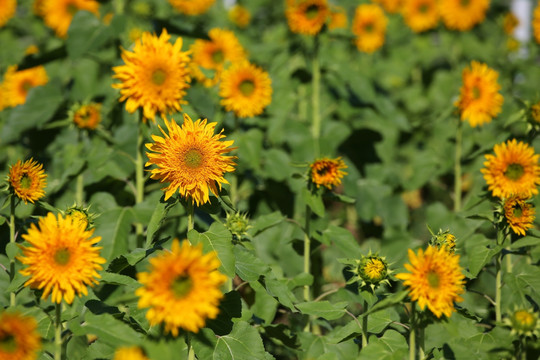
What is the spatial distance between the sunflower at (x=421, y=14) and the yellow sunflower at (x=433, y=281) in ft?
13.5

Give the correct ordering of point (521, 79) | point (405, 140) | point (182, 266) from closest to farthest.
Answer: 1. point (182, 266)
2. point (405, 140)
3. point (521, 79)

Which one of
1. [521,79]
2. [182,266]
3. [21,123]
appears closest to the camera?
[182,266]

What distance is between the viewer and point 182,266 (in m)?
1.66

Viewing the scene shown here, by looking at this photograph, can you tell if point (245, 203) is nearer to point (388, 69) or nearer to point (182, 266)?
point (182, 266)

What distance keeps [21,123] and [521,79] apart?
4365 millimetres

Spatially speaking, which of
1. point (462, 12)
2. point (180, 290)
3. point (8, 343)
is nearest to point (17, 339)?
point (8, 343)

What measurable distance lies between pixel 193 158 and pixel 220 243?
0.34 meters

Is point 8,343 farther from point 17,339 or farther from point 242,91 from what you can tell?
point 242,91

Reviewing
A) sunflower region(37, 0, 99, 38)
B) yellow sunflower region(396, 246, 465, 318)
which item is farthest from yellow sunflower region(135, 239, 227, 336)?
sunflower region(37, 0, 99, 38)

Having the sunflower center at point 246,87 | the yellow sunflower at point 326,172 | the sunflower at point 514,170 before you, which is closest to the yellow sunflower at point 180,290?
the yellow sunflower at point 326,172

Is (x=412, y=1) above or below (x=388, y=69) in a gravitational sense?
above

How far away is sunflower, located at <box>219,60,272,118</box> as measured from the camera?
3.19m

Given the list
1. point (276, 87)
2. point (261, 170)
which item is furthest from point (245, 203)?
point (276, 87)

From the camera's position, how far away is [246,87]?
Answer: 10.5 feet
